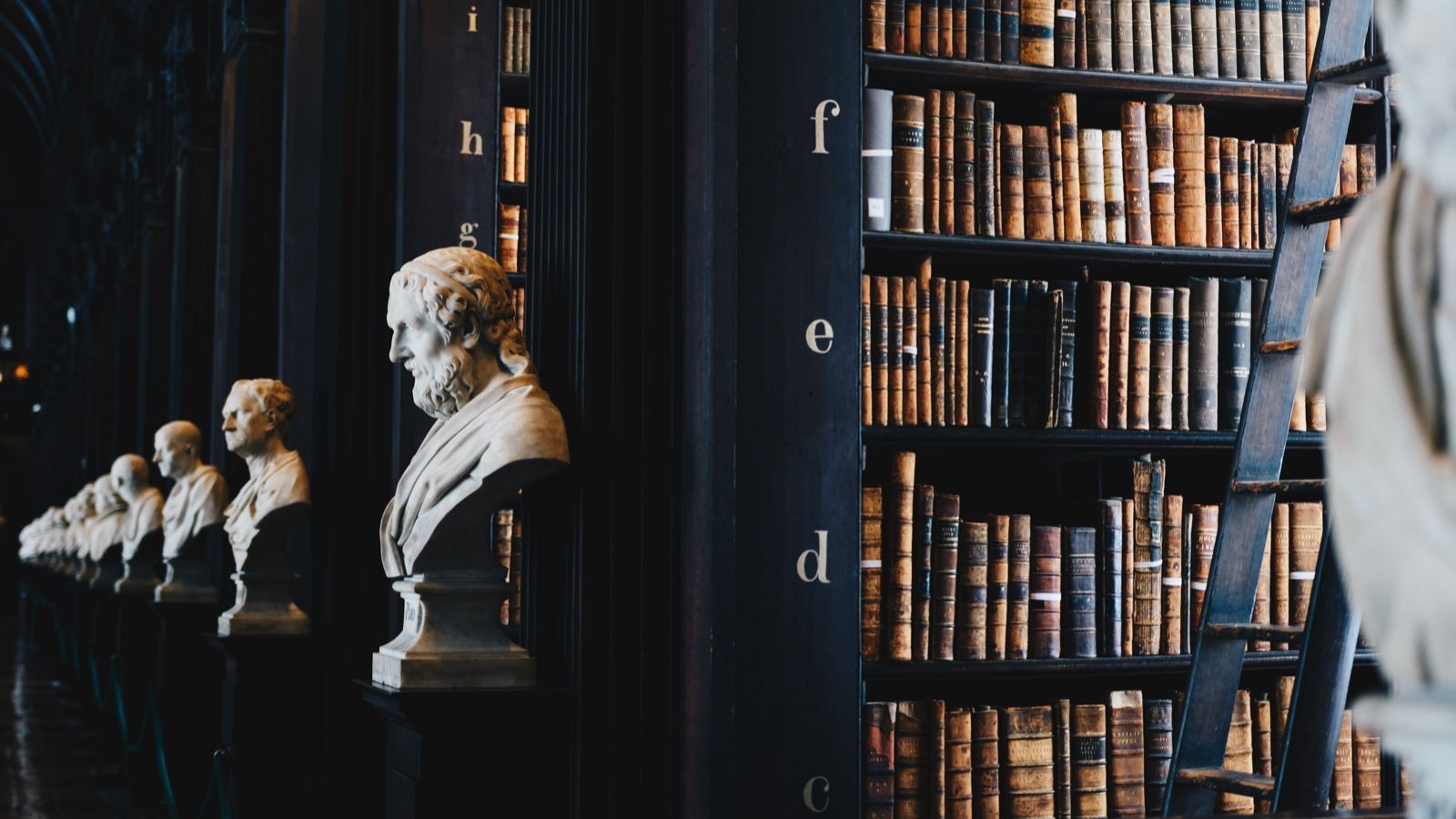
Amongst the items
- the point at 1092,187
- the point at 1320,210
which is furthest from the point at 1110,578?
the point at 1320,210

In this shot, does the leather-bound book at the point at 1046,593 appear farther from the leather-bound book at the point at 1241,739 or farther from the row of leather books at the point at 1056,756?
the leather-bound book at the point at 1241,739

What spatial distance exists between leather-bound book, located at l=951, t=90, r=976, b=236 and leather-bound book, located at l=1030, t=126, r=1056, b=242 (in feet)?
0.27

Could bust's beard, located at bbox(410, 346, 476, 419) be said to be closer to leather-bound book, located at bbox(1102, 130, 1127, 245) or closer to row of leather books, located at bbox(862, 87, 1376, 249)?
row of leather books, located at bbox(862, 87, 1376, 249)

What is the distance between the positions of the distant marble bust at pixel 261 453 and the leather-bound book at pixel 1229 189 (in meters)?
2.60

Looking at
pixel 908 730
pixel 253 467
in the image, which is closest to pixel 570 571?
pixel 908 730

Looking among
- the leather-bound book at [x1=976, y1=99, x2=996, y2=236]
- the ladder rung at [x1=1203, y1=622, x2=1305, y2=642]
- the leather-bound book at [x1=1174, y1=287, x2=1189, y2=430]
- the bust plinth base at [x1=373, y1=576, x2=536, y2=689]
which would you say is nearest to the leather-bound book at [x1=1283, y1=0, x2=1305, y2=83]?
the leather-bound book at [x1=1174, y1=287, x2=1189, y2=430]

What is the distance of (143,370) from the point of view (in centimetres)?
1099

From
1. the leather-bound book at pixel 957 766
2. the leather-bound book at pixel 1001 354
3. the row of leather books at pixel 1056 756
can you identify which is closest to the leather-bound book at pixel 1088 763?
the row of leather books at pixel 1056 756

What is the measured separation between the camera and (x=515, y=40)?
14.4 feet

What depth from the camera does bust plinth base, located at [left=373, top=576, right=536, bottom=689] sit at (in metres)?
2.88

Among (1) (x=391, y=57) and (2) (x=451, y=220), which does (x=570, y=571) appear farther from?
(1) (x=391, y=57)

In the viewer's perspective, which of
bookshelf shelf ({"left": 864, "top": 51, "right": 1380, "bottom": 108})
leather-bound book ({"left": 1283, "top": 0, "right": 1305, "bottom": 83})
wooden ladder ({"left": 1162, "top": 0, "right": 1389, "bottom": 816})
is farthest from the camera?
leather-bound book ({"left": 1283, "top": 0, "right": 1305, "bottom": 83})

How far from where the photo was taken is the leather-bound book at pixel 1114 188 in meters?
3.35

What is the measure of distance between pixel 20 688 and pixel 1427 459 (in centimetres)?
1282
